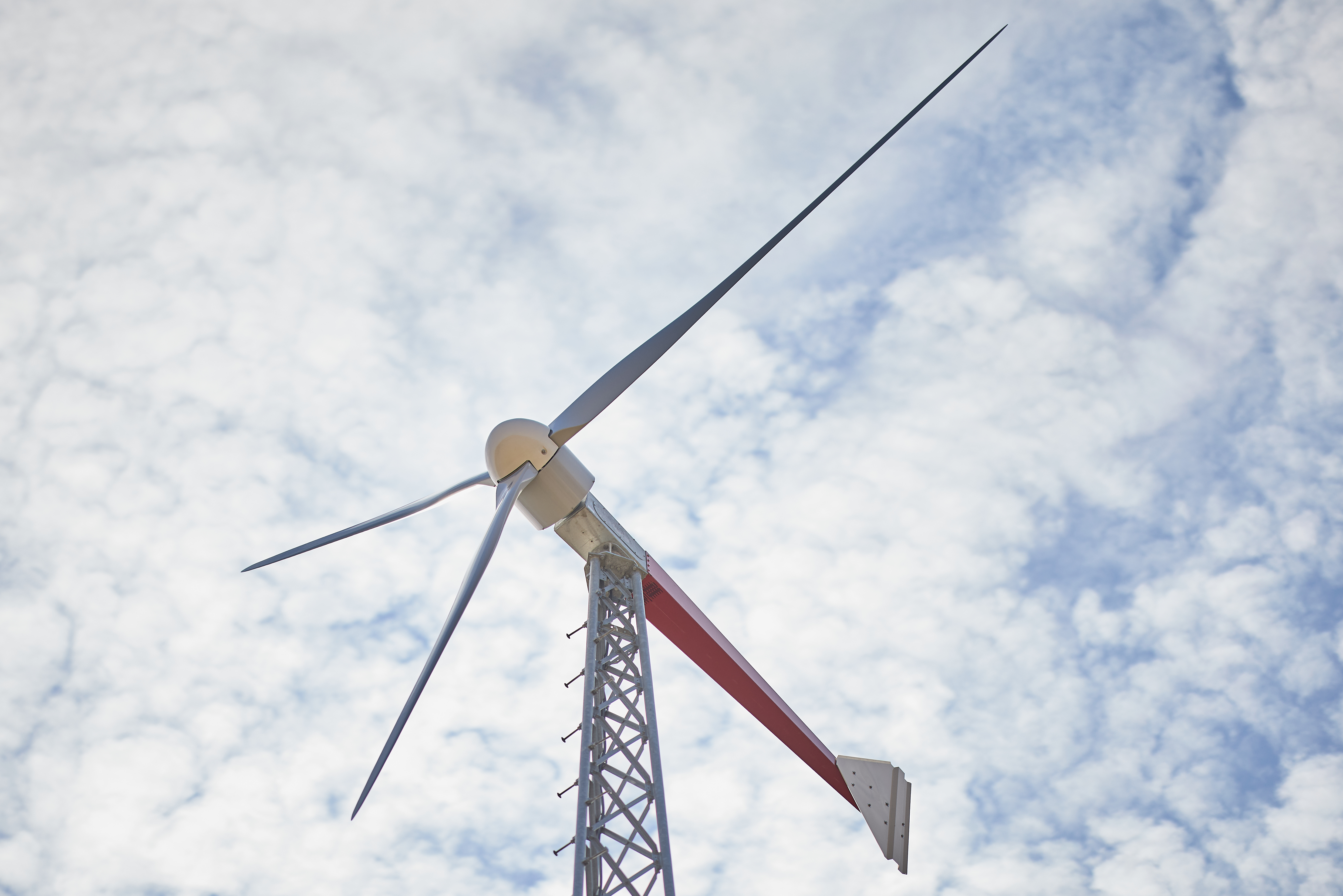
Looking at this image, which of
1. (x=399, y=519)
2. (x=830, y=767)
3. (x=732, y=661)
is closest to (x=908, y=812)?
(x=830, y=767)

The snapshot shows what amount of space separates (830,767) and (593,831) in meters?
10.9

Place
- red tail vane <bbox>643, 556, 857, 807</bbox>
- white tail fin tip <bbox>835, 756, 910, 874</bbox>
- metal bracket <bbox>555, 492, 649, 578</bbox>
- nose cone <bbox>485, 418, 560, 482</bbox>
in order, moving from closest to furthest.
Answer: nose cone <bbox>485, 418, 560, 482</bbox> → metal bracket <bbox>555, 492, 649, 578</bbox> → red tail vane <bbox>643, 556, 857, 807</bbox> → white tail fin tip <bbox>835, 756, 910, 874</bbox>

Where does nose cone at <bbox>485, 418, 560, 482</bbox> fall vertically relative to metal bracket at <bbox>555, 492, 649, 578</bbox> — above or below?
above

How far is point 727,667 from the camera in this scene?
21516 millimetres

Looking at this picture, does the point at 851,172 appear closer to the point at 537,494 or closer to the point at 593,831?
the point at 537,494

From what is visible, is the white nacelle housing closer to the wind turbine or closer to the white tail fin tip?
the wind turbine

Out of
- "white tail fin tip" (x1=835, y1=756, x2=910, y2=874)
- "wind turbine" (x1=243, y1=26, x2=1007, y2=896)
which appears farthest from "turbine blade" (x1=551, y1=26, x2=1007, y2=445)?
"white tail fin tip" (x1=835, y1=756, x2=910, y2=874)

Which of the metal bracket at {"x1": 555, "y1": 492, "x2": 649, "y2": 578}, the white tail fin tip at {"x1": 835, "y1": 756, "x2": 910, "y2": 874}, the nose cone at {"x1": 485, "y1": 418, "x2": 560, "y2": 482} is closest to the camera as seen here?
the nose cone at {"x1": 485, "y1": 418, "x2": 560, "y2": 482}

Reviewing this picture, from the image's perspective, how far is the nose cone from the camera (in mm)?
17438

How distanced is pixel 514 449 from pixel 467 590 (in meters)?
3.15

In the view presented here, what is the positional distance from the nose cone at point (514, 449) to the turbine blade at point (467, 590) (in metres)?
0.12

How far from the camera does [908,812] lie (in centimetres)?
2334

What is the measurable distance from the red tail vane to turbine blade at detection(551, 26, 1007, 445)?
11.4 feet

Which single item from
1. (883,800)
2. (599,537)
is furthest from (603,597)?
(883,800)
